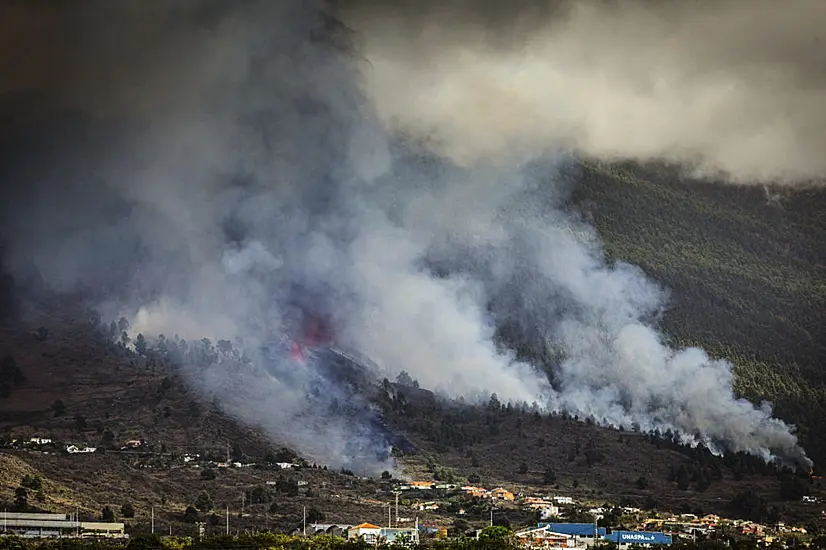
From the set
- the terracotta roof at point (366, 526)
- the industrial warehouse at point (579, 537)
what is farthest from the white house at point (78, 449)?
the industrial warehouse at point (579, 537)

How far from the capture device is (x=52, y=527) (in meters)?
125

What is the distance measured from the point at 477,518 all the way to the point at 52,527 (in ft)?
122

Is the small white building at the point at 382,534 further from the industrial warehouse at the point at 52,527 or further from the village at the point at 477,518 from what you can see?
the industrial warehouse at the point at 52,527

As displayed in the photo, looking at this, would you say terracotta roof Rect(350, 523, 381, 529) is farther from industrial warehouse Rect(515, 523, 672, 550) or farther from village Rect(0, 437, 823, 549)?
industrial warehouse Rect(515, 523, 672, 550)

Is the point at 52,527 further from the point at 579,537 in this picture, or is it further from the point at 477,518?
the point at 579,537

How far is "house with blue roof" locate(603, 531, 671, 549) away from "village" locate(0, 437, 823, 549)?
3.1 inches

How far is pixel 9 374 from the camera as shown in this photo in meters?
178

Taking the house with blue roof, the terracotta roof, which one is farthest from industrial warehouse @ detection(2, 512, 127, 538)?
the house with blue roof

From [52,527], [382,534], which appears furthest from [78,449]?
[382,534]

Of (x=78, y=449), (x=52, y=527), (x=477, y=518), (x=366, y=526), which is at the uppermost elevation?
(x=78, y=449)

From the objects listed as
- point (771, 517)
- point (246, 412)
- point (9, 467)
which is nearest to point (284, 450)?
point (246, 412)

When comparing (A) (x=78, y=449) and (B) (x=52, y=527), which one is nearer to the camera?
(B) (x=52, y=527)

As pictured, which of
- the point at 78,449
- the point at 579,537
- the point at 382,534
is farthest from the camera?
the point at 78,449

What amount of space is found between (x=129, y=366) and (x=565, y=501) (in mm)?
52246
